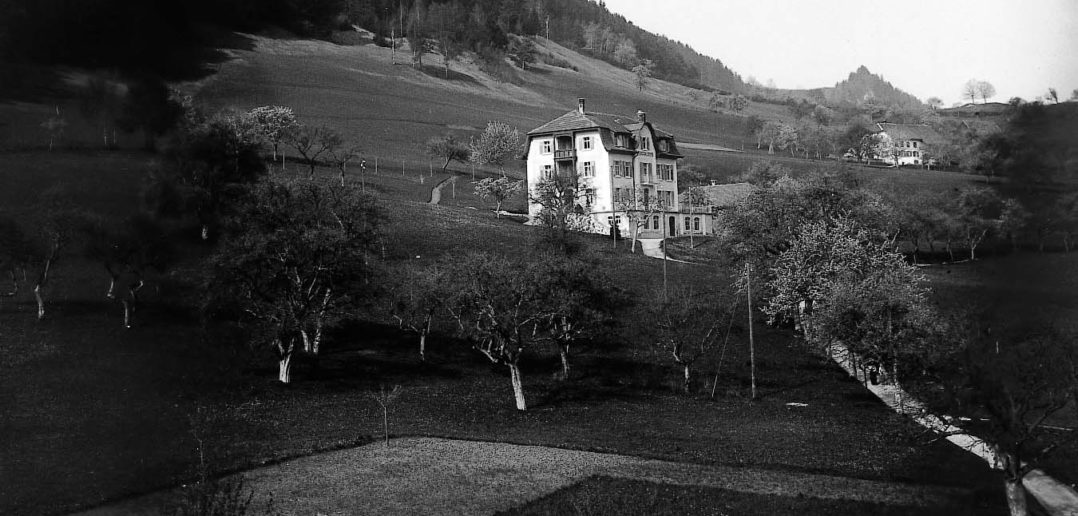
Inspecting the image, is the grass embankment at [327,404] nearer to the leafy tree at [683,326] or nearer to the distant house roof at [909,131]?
the leafy tree at [683,326]

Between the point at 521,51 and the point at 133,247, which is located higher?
the point at 521,51

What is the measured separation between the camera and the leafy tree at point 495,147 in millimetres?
100000

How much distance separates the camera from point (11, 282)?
126 ft

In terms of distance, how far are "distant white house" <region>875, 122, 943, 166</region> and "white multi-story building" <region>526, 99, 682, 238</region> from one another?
5328 centimetres

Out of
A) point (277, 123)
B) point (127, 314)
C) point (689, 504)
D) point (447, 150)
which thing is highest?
point (277, 123)

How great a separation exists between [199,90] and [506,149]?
309ft

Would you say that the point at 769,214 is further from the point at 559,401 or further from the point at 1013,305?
the point at 1013,305

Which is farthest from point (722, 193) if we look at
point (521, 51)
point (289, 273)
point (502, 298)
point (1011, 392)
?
point (521, 51)

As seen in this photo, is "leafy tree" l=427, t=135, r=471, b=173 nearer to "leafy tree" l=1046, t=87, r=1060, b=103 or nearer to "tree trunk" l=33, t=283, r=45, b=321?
"tree trunk" l=33, t=283, r=45, b=321

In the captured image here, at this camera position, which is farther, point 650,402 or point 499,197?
point 499,197

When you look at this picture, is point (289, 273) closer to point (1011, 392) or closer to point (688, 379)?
point (688, 379)

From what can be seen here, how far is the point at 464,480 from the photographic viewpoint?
22.8m

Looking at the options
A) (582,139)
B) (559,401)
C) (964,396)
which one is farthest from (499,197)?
(964,396)

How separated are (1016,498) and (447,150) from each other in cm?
8324
